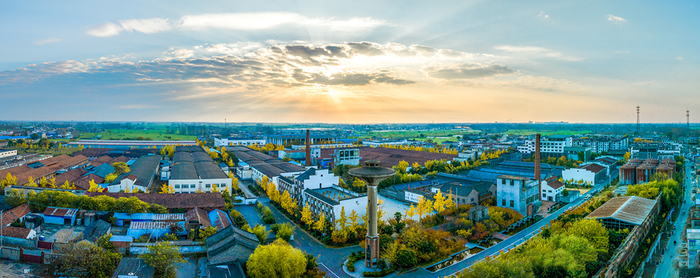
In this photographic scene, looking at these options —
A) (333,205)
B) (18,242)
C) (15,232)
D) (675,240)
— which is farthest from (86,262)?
(675,240)

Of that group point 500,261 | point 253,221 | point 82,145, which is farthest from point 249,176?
point 82,145

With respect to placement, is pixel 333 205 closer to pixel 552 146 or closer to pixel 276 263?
pixel 276 263

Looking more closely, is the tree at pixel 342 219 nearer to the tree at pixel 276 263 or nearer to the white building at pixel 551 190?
the tree at pixel 276 263

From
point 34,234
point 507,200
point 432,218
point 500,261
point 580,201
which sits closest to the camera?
point 500,261

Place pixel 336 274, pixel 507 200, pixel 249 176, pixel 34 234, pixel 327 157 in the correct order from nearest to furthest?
pixel 336 274, pixel 34 234, pixel 507 200, pixel 249 176, pixel 327 157

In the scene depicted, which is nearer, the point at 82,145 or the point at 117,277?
the point at 117,277

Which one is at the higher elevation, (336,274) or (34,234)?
(34,234)

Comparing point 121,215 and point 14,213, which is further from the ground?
point 14,213

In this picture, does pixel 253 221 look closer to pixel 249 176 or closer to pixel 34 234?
pixel 34 234
